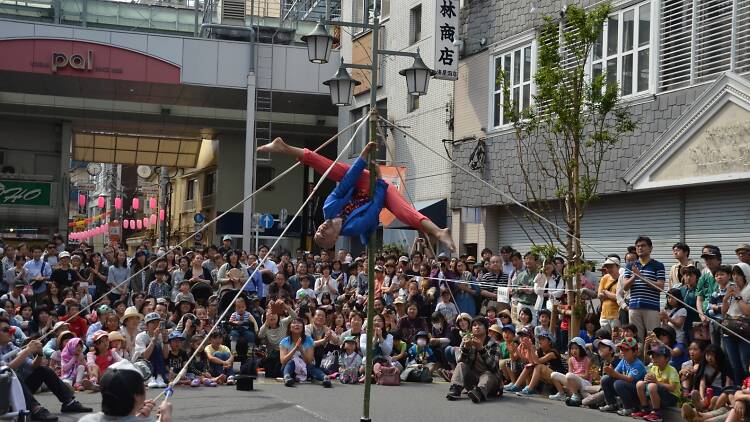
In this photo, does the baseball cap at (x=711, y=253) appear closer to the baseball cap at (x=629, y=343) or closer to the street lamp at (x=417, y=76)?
the baseball cap at (x=629, y=343)

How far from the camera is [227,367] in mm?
13758

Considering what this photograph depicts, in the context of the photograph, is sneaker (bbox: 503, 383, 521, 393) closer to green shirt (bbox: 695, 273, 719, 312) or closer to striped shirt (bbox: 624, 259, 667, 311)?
striped shirt (bbox: 624, 259, 667, 311)

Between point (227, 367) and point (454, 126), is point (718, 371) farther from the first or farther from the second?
point (454, 126)

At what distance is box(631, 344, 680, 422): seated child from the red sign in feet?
66.1

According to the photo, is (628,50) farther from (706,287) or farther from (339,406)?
(339,406)

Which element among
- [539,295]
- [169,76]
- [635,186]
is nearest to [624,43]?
[635,186]

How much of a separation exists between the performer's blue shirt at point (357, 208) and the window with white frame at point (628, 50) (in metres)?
9.23

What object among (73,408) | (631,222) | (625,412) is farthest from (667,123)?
(73,408)

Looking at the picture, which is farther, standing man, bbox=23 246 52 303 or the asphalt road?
standing man, bbox=23 246 52 303

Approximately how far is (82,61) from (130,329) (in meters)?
15.7

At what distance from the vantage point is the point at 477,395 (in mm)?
12172

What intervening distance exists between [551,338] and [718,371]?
2.74 m

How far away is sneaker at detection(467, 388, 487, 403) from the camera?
12172 mm

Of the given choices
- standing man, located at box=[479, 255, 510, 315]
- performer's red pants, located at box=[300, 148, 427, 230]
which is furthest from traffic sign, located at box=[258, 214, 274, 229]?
performer's red pants, located at box=[300, 148, 427, 230]
